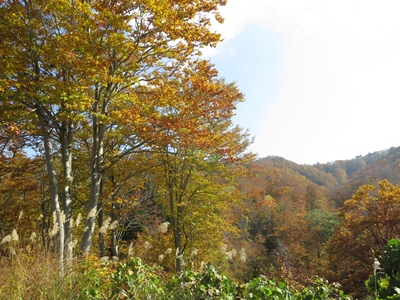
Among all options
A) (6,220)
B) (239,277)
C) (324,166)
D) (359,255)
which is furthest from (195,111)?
(324,166)

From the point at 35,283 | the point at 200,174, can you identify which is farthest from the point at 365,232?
the point at 35,283

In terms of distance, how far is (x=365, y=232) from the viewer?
13.0 m

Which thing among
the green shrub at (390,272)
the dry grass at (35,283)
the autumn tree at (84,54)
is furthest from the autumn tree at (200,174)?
the green shrub at (390,272)

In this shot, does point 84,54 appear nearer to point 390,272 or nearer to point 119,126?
point 119,126

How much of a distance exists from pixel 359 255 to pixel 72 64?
13258 mm

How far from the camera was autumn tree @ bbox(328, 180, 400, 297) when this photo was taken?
12172 mm

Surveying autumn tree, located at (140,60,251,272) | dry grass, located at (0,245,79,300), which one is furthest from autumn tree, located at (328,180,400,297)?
dry grass, located at (0,245,79,300)

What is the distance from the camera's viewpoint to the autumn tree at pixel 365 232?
12.2 meters

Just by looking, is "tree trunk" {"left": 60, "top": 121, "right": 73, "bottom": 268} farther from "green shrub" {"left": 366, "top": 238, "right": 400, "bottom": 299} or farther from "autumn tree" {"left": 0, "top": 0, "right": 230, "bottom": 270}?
"green shrub" {"left": 366, "top": 238, "right": 400, "bottom": 299}

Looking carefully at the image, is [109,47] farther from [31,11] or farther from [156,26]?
[31,11]

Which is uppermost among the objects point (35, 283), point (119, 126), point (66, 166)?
point (119, 126)

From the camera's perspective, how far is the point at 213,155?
10.0 m

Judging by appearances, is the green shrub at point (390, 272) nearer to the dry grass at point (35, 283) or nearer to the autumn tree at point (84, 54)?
the dry grass at point (35, 283)

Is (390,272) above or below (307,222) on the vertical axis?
above
